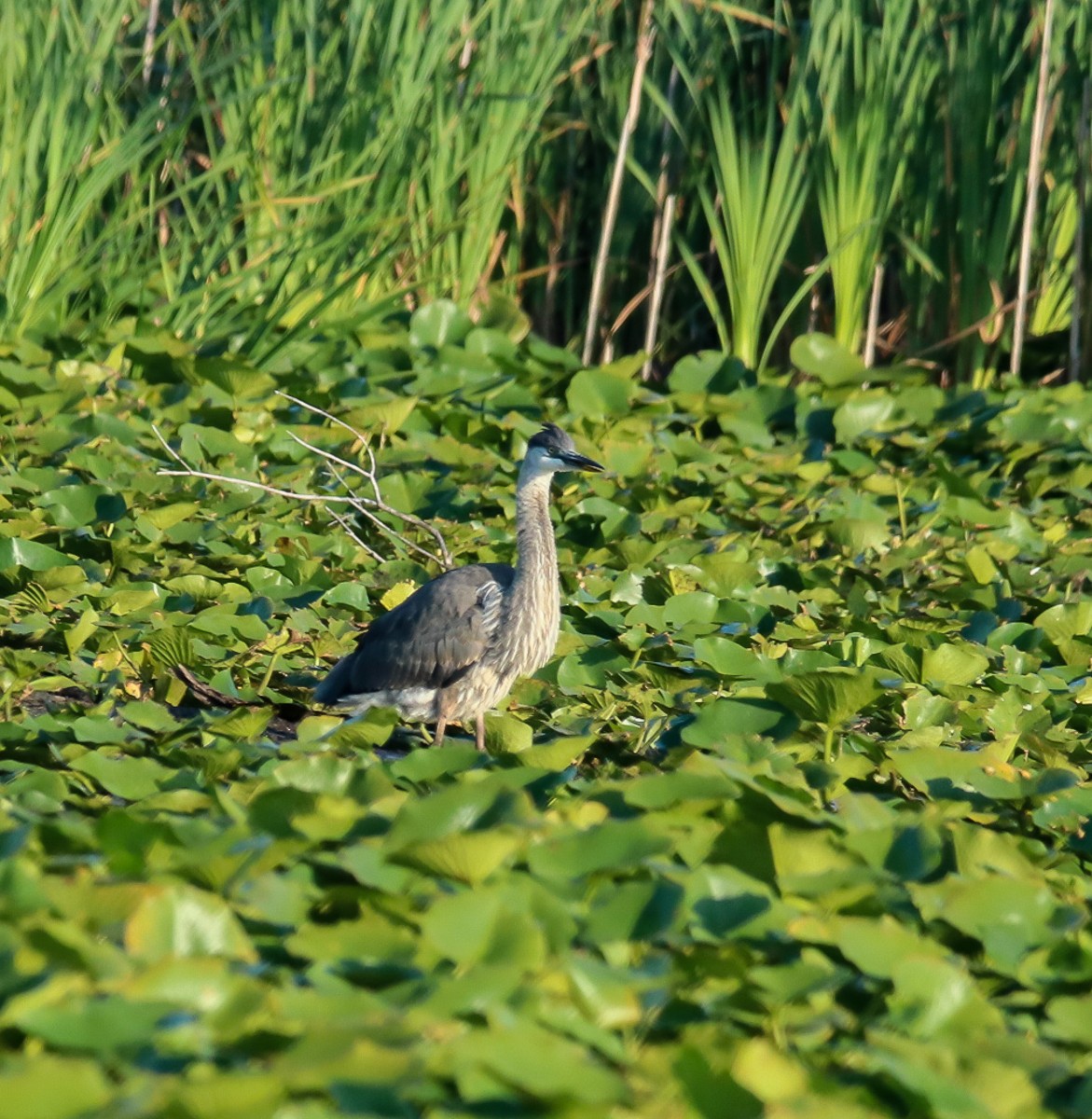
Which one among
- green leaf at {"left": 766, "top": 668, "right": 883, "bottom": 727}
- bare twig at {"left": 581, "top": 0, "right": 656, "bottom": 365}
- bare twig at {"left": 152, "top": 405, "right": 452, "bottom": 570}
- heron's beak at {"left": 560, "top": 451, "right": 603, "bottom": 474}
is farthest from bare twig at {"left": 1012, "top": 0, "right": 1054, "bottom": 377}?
green leaf at {"left": 766, "top": 668, "right": 883, "bottom": 727}

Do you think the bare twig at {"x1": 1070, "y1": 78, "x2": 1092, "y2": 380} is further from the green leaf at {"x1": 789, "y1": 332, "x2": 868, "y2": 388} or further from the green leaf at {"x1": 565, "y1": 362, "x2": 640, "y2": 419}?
the green leaf at {"x1": 565, "y1": 362, "x2": 640, "y2": 419}

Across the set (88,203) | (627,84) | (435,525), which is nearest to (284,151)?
(88,203)

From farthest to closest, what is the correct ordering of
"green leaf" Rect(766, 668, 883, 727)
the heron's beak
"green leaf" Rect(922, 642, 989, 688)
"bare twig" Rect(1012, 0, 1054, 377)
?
1. "bare twig" Rect(1012, 0, 1054, 377)
2. the heron's beak
3. "green leaf" Rect(922, 642, 989, 688)
4. "green leaf" Rect(766, 668, 883, 727)

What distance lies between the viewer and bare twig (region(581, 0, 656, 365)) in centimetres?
738

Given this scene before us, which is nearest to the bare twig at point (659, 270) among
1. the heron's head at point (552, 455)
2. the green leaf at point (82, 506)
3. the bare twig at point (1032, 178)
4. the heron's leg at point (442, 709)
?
the bare twig at point (1032, 178)

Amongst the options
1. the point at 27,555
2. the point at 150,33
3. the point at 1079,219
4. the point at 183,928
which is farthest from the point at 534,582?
the point at 1079,219

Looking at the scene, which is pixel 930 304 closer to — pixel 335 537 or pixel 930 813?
pixel 335 537

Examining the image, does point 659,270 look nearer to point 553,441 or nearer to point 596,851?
point 553,441

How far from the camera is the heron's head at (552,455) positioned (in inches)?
179

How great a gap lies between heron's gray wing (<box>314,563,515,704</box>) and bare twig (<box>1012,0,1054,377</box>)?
3.79 metres

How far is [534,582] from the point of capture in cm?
432

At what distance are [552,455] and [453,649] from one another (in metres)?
0.64

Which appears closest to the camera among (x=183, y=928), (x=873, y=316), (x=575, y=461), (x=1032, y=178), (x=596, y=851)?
(x=183, y=928)

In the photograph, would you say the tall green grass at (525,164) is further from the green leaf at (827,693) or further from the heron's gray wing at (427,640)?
the green leaf at (827,693)
